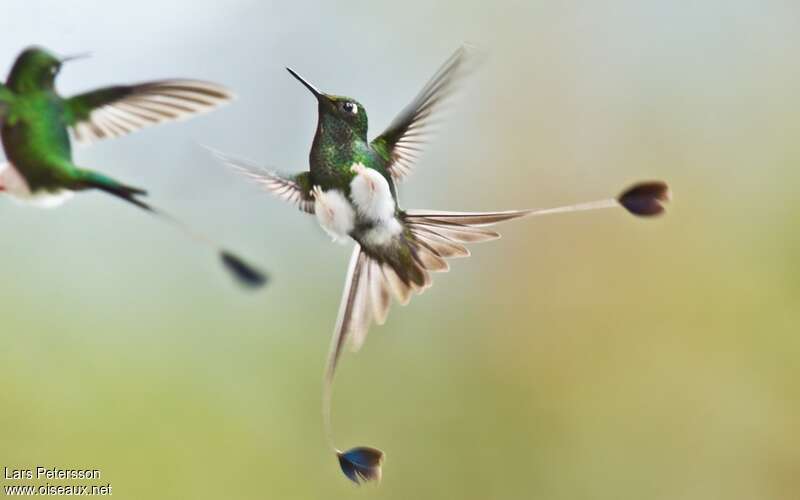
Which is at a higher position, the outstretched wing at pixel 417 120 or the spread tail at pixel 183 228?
the outstretched wing at pixel 417 120

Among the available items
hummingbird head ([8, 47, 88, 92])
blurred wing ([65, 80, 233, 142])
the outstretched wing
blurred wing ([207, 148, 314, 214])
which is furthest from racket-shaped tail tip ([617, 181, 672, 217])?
hummingbird head ([8, 47, 88, 92])

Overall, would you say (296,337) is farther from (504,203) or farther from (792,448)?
(792,448)

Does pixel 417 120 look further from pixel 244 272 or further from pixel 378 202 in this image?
pixel 244 272

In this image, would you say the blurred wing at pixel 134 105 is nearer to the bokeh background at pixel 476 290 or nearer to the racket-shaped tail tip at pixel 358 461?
the bokeh background at pixel 476 290

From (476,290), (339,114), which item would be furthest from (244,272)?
(476,290)

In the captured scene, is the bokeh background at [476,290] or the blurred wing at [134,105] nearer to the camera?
the blurred wing at [134,105]

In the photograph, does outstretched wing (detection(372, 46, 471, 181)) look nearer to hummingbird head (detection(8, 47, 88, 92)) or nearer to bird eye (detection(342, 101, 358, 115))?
bird eye (detection(342, 101, 358, 115))

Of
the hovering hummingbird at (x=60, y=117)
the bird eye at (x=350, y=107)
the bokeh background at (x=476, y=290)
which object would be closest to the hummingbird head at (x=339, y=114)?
the bird eye at (x=350, y=107)

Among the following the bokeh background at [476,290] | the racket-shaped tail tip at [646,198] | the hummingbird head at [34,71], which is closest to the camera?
the hummingbird head at [34,71]

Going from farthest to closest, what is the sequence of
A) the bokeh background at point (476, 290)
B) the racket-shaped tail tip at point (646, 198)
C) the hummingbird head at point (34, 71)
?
the bokeh background at point (476, 290) → the racket-shaped tail tip at point (646, 198) → the hummingbird head at point (34, 71)
